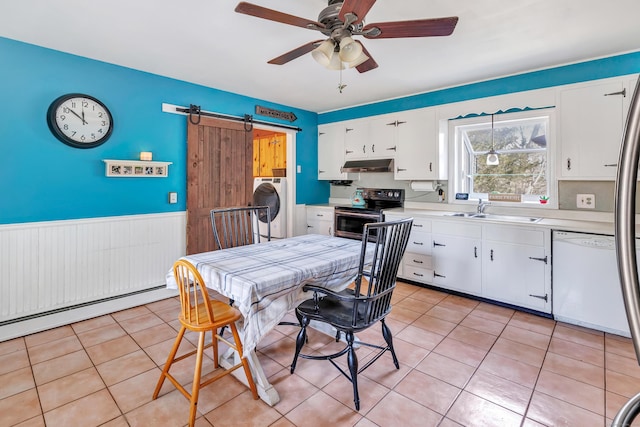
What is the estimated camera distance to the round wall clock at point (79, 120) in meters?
2.79

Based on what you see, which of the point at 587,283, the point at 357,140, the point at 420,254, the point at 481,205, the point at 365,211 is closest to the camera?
Result: the point at 587,283

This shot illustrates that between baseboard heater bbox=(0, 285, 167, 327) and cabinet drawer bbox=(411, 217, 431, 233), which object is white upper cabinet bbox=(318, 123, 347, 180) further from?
baseboard heater bbox=(0, 285, 167, 327)

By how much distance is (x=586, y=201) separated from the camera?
3127 millimetres

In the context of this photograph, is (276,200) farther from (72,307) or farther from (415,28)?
(415,28)

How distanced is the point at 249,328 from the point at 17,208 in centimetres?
240

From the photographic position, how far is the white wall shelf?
10.2 feet

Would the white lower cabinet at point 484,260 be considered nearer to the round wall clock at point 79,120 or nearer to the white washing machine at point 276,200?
the white washing machine at point 276,200

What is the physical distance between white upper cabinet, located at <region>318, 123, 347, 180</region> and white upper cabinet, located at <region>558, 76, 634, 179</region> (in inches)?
107

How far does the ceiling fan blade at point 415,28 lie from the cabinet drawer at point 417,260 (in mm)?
2493

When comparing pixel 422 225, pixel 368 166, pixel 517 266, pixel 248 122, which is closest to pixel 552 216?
pixel 517 266

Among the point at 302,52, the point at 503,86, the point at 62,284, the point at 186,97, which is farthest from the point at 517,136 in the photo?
the point at 62,284

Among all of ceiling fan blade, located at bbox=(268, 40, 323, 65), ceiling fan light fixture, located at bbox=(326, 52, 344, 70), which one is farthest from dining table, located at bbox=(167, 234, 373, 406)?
ceiling fan blade, located at bbox=(268, 40, 323, 65)

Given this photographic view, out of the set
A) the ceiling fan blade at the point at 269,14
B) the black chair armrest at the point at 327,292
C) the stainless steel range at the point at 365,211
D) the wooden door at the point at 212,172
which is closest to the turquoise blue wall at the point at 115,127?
the wooden door at the point at 212,172

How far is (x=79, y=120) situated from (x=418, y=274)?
3795 millimetres
